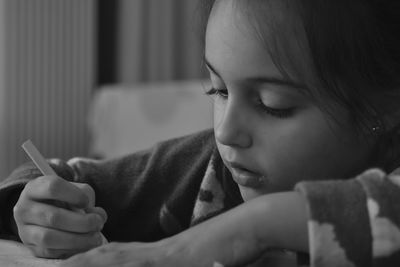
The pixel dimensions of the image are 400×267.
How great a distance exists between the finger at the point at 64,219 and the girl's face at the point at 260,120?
0.47 feet

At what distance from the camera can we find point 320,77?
2.10ft

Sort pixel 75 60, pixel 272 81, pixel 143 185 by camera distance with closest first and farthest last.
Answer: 1. pixel 272 81
2. pixel 143 185
3. pixel 75 60

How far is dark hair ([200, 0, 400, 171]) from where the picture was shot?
63 cm

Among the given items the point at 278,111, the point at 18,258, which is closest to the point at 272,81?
the point at 278,111

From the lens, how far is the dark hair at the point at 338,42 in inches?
24.8

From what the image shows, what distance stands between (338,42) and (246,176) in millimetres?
156

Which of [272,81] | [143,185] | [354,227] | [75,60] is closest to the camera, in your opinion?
[354,227]

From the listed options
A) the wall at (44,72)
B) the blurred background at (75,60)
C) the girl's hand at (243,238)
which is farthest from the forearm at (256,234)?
the wall at (44,72)

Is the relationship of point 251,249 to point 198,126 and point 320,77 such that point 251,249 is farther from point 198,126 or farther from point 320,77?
point 198,126

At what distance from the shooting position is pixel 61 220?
65 cm

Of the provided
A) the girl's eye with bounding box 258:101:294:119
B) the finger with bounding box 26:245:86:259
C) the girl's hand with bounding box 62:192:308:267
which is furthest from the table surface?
the girl's eye with bounding box 258:101:294:119

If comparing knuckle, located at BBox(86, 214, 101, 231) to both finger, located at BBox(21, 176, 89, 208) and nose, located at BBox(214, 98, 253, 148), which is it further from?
nose, located at BBox(214, 98, 253, 148)

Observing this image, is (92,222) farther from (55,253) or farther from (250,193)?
(250,193)

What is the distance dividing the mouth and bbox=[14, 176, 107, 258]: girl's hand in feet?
0.46
